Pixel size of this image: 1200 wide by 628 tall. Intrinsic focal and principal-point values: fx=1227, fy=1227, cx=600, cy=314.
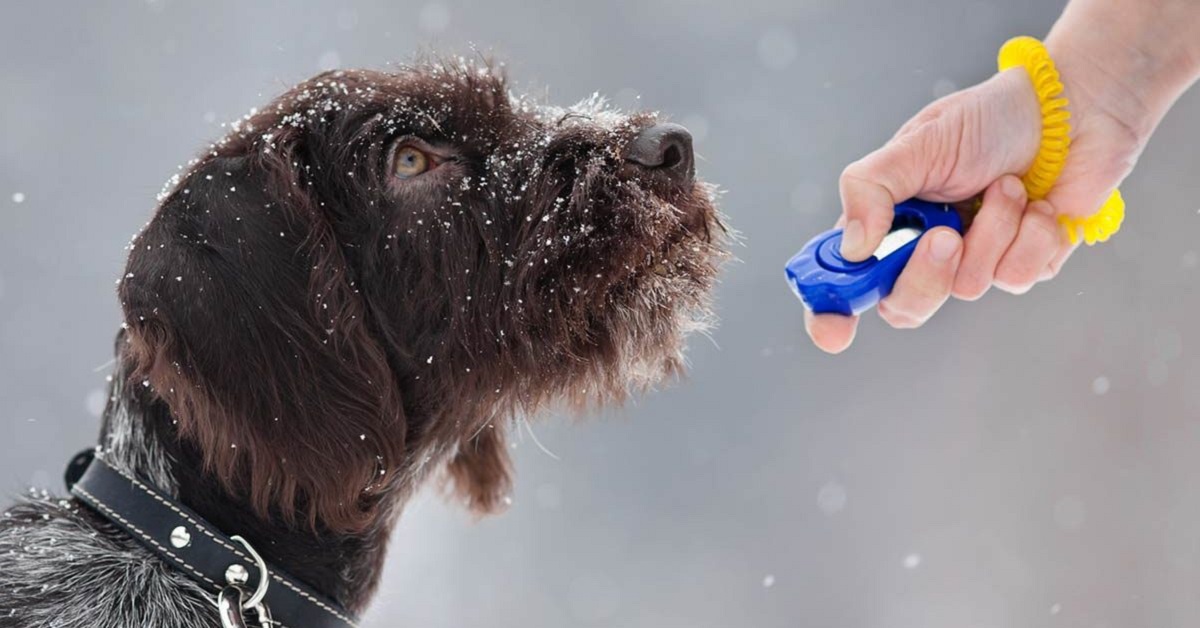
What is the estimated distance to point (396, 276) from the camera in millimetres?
2797

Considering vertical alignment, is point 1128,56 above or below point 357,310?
above

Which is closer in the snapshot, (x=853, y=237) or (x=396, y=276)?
(x=853, y=237)

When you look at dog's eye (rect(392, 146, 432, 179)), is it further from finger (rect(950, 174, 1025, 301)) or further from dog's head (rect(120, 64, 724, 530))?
finger (rect(950, 174, 1025, 301))

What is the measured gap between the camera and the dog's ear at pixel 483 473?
135 inches

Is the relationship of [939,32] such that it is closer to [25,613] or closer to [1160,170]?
[1160,170]

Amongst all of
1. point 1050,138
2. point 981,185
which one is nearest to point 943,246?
point 981,185

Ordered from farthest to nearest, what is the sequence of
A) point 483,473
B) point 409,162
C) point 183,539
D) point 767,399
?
1. point 767,399
2. point 483,473
3. point 409,162
4. point 183,539

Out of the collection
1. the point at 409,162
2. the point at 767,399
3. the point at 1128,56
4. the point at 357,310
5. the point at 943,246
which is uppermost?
the point at 1128,56

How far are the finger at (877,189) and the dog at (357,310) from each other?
0.40 m

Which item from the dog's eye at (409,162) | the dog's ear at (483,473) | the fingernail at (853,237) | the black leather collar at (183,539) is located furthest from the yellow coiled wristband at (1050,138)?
the black leather collar at (183,539)

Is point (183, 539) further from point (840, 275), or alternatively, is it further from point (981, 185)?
point (981, 185)

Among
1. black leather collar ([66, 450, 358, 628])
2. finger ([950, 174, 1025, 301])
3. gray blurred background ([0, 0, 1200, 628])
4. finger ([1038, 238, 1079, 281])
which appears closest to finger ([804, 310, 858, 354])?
finger ([950, 174, 1025, 301])

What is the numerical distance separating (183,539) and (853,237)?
60.8 inches

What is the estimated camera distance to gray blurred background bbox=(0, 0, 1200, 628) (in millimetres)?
8719
